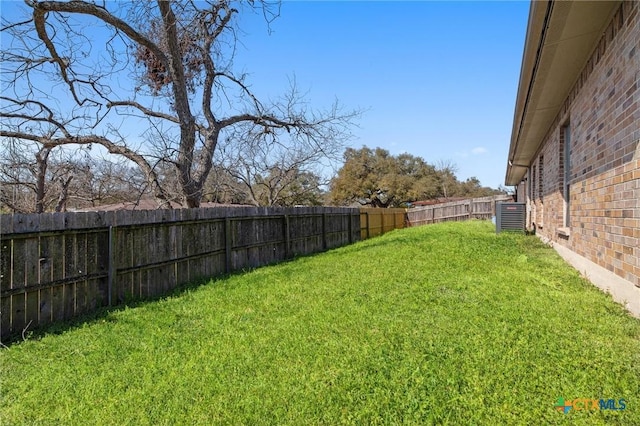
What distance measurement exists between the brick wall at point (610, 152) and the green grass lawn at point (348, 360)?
612 mm

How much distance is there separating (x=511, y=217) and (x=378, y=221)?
746 cm

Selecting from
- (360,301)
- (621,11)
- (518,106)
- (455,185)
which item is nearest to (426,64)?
(518,106)

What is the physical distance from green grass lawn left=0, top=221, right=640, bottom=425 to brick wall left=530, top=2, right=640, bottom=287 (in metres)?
0.61

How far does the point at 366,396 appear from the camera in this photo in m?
2.50

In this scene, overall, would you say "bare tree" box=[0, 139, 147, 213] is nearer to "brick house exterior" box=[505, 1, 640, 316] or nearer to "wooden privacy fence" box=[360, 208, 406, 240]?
"brick house exterior" box=[505, 1, 640, 316]

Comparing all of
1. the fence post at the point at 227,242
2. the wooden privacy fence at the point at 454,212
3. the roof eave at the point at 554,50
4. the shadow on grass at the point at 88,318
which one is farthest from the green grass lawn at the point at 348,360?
the wooden privacy fence at the point at 454,212

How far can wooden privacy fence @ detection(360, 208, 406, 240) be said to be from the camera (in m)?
A: 16.6

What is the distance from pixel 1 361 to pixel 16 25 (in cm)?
656

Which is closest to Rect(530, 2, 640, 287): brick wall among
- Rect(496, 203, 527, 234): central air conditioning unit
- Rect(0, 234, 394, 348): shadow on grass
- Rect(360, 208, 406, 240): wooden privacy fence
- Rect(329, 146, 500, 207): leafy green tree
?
Rect(0, 234, 394, 348): shadow on grass

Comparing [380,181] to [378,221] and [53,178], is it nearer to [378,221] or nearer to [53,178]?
Result: [378,221]

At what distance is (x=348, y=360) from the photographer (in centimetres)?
304

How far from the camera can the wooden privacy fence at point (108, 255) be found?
417 centimetres

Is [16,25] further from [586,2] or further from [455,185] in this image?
[455,185]

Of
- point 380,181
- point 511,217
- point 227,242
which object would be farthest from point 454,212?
point 227,242
